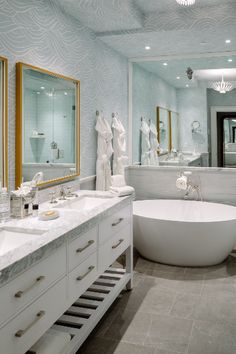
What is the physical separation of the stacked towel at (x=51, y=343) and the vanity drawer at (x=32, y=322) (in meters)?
0.21

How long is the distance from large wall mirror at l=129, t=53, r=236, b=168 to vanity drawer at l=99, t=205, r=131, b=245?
195cm

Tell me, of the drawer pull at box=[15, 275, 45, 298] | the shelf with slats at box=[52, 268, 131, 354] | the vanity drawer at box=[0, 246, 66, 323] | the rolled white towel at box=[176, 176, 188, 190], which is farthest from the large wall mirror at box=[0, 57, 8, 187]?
the rolled white towel at box=[176, 176, 188, 190]

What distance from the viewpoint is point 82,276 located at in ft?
7.15

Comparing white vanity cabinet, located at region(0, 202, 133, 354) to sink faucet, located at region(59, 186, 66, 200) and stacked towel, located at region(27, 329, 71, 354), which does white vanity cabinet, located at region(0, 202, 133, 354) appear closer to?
stacked towel, located at region(27, 329, 71, 354)

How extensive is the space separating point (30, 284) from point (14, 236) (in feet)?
1.43

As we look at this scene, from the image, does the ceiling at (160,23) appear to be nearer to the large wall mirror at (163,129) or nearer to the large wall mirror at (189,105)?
the large wall mirror at (189,105)

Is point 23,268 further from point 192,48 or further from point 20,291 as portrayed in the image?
point 192,48

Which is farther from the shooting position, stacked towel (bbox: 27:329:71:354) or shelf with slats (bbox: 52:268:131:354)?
shelf with slats (bbox: 52:268:131:354)

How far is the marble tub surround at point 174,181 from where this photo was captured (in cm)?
450

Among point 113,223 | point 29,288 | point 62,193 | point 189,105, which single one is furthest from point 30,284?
point 189,105

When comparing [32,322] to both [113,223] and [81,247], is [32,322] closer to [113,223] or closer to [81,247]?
[81,247]

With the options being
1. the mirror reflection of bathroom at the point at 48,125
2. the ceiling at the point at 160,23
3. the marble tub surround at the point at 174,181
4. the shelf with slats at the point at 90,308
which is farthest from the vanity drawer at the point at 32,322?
the marble tub surround at the point at 174,181

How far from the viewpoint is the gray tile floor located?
237 cm

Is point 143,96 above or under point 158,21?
under
